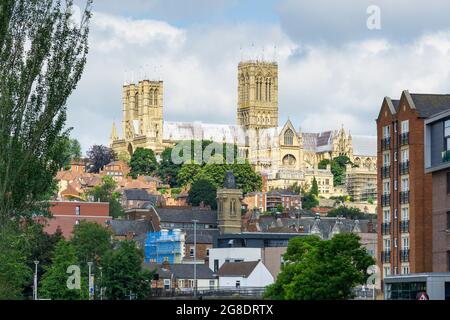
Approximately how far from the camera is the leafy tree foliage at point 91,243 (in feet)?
437

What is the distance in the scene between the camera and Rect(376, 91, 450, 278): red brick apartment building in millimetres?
77562

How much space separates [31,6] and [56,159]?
222 inches

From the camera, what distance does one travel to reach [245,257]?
497 ft

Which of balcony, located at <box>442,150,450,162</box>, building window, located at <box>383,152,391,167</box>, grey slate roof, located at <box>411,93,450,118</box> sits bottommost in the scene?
balcony, located at <box>442,150,450,162</box>

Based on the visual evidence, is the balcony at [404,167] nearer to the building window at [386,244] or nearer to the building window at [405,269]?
the building window at [386,244]

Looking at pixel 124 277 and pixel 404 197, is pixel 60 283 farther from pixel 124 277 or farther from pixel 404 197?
pixel 404 197

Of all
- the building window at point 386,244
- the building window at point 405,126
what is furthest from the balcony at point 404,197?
the building window at point 405,126

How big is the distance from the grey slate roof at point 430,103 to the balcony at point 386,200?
6.85 m

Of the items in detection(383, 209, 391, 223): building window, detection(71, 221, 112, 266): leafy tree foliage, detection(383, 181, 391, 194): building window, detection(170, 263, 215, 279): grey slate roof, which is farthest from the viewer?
detection(170, 263, 215, 279): grey slate roof

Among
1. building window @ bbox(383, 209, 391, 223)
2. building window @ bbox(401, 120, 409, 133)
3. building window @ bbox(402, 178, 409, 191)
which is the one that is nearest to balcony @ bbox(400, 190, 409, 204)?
building window @ bbox(402, 178, 409, 191)

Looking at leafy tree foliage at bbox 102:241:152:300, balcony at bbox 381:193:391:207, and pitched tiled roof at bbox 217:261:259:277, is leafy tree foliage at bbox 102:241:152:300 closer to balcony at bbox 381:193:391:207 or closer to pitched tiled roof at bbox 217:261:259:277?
pitched tiled roof at bbox 217:261:259:277
